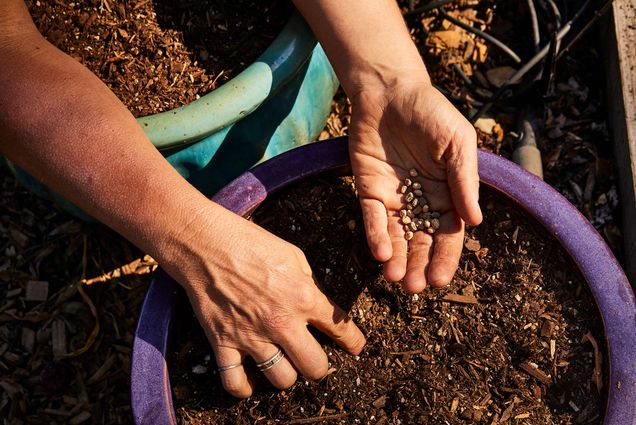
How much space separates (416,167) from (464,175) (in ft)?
0.49

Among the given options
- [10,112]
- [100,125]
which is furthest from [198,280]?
[10,112]

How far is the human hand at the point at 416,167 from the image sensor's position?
114 cm

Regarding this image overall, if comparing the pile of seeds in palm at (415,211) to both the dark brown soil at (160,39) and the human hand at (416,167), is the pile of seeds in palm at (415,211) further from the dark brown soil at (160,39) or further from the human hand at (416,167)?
the dark brown soil at (160,39)

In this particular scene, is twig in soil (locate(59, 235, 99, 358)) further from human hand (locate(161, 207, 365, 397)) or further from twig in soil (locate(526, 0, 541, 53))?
twig in soil (locate(526, 0, 541, 53))

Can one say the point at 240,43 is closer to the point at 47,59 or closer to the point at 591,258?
the point at 47,59

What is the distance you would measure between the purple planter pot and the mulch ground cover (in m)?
0.06

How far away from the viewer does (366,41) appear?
1271 millimetres

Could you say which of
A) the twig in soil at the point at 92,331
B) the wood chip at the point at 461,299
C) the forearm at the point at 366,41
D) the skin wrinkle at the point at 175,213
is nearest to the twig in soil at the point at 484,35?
the forearm at the point at 366,41

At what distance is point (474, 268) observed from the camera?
4.15 feet

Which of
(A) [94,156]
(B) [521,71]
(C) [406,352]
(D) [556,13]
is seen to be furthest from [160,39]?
(D) [556,13]

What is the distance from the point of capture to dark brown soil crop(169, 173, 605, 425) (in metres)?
1.17

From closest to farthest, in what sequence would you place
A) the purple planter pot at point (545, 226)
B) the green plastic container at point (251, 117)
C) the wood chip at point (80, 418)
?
1. the purple planter pot at point (545, 226)
2. the green plastic container at point (251, 117)
3. the wood chip at point (80, 418)

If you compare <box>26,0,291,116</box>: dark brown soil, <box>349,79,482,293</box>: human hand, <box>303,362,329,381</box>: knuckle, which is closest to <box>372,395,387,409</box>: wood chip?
<box>303,362,329,381</box>: knuckle

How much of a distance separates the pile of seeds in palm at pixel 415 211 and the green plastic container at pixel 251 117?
336 millimetres
